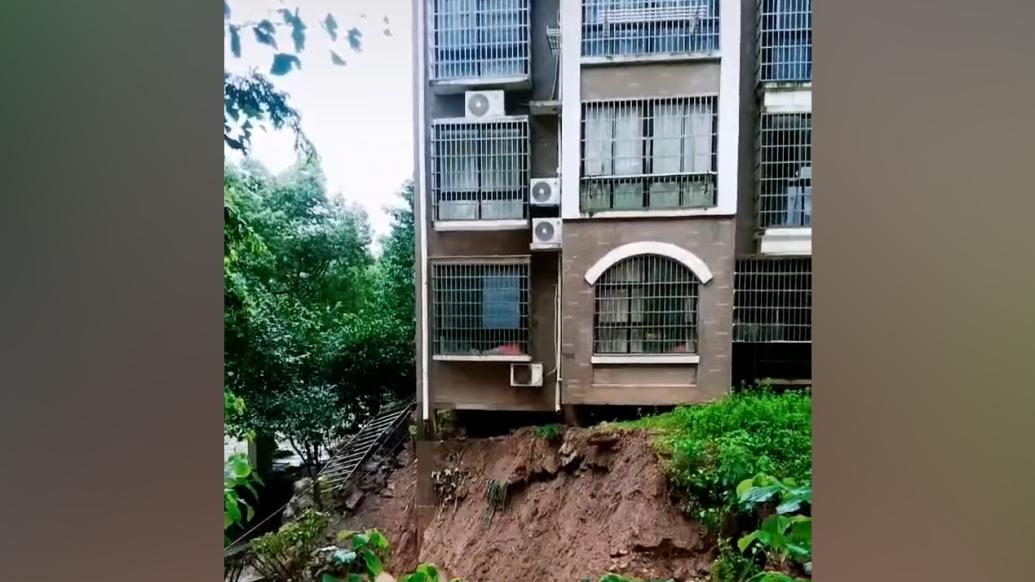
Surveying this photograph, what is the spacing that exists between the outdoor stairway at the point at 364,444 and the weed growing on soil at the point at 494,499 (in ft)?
0.85

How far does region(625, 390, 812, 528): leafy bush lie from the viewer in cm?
127

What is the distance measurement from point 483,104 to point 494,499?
930mm

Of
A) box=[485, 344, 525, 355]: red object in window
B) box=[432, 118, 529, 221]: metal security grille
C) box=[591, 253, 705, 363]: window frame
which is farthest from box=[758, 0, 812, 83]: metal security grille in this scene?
box=[485, 344, 525, 355]: red object in window

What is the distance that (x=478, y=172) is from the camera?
1.40 metres

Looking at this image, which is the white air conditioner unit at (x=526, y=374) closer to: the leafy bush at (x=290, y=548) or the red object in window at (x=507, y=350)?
the red object in window at (x=507, y=350)

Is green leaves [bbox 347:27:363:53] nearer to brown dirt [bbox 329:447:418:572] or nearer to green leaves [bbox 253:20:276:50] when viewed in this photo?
green leaves [bbox 253:20:276:50]

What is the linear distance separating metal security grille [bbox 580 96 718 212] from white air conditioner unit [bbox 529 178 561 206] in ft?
0.19

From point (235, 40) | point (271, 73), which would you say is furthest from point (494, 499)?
point (235, 40)

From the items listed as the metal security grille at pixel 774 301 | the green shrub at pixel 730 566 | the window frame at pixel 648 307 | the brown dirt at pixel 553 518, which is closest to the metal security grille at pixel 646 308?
the window frame at pixel 648 307
